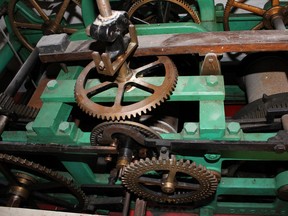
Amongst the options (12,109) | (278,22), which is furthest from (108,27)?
A: (278,22)

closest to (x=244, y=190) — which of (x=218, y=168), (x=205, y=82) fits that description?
(x=218, y=168)

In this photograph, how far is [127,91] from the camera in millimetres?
1271

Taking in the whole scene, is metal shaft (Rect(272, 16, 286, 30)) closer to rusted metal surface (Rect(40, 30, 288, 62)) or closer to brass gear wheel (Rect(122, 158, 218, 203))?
rusted metal surface (Rect(40, 30, 288, 62))

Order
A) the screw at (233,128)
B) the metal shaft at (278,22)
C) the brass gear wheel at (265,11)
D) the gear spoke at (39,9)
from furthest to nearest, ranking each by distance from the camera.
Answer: the gear spoke at (39,9)
the brass gear wheel at (265,11)
the metal shaft at (278,22)
the screw at (233,128)

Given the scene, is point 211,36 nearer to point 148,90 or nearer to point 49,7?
point 148,90

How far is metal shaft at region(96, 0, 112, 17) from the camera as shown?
95 centimetres

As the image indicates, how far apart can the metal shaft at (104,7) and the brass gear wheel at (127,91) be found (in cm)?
33

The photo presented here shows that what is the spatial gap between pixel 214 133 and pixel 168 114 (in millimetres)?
402

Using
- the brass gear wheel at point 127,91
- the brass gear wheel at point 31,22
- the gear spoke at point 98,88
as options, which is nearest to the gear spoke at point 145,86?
the brass gear wheel at point 127,91

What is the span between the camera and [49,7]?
8.67 ft

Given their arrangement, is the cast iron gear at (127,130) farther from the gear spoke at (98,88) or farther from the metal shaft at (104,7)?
the metal shaft at (104,7)

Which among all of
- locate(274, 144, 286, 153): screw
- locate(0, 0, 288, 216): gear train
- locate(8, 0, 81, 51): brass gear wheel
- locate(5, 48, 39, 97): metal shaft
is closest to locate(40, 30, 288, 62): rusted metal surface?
locate(0, 0, 288, 216): gear train

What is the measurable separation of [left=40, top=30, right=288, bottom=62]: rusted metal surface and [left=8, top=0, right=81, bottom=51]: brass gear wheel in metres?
0.66

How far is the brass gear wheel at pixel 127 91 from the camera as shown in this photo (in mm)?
1136
